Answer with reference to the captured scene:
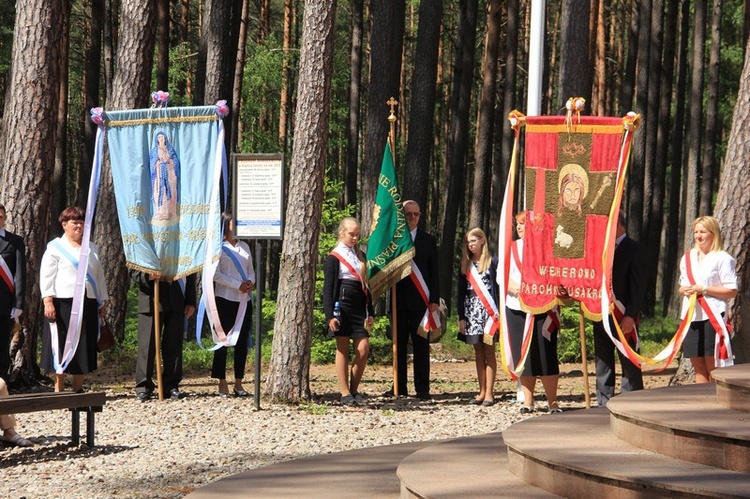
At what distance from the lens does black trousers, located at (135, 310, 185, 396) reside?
1239 cm

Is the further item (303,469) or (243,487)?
(303,469)

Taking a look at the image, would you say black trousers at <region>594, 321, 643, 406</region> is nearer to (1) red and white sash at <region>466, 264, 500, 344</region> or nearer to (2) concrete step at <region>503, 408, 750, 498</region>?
(1) red and white sash at <region>466, 264, 500, 344</region>

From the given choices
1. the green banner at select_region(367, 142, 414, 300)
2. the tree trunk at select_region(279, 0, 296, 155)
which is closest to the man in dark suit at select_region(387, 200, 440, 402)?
the green banner at select_region(367, 142, 414, 300)

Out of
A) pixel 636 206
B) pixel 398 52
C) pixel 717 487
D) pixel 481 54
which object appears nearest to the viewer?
pixel 717 487

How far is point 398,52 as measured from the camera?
20.5 meters

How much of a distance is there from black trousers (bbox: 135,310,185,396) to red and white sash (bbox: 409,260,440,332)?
2762 millimetres

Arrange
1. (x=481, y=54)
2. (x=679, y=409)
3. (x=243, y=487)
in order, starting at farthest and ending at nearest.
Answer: (x=481, y=54)
(x=243, y=487)
(x=679, y=409)

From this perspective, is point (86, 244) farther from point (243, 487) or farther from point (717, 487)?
point (717, 487)

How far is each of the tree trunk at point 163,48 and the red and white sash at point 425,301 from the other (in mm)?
12841

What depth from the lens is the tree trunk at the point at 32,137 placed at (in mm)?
13273

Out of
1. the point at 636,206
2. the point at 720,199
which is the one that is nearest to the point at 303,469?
the point at 720,199

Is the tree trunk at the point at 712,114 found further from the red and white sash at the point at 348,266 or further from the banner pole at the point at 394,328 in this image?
the red and white sash at the point at 348,266

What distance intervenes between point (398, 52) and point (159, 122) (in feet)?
29.3

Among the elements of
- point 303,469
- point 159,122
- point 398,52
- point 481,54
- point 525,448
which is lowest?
point 303,469
